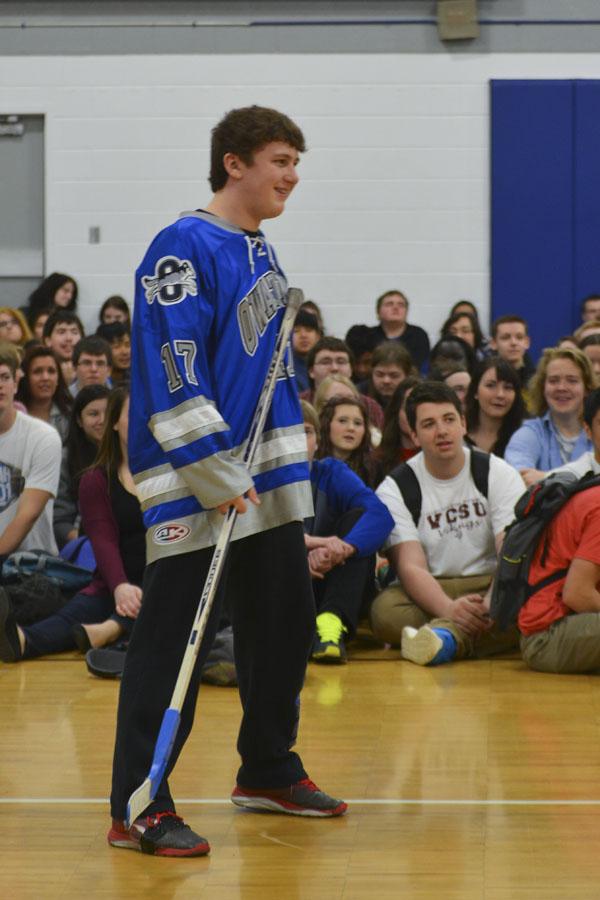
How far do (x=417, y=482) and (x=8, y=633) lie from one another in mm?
1710

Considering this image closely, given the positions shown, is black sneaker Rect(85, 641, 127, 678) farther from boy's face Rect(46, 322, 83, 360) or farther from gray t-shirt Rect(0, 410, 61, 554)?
boy's face Rect(46, 322, 83, 360)

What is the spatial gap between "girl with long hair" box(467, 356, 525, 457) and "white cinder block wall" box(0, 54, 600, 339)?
3.98m

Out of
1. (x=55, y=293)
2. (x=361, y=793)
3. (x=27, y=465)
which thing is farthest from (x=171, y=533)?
(x=55, y=293)

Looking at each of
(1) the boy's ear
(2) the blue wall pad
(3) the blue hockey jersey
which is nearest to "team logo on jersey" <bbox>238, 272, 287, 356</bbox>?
(3) the blue hockey jersey

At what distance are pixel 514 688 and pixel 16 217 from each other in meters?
7.31

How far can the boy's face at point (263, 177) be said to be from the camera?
339 cm

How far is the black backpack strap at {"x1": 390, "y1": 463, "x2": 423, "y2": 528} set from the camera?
5.97m

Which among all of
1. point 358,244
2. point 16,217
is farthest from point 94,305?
point 358,244

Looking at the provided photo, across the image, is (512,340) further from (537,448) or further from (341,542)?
(341,542)

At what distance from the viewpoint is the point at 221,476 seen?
3.18 m

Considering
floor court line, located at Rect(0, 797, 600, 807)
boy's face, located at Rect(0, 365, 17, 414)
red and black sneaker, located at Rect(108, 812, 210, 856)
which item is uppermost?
boy's face, located at Rect(0, 365, 17, 414)

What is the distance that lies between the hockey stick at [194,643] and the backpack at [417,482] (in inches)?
106

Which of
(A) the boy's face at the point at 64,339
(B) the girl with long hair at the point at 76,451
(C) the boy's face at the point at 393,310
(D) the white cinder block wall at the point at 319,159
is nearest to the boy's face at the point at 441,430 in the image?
(B) the girl with long hair at the point at 76,451

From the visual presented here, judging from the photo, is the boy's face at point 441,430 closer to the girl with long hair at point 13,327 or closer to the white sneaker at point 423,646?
the white sneaker at point 423,646
